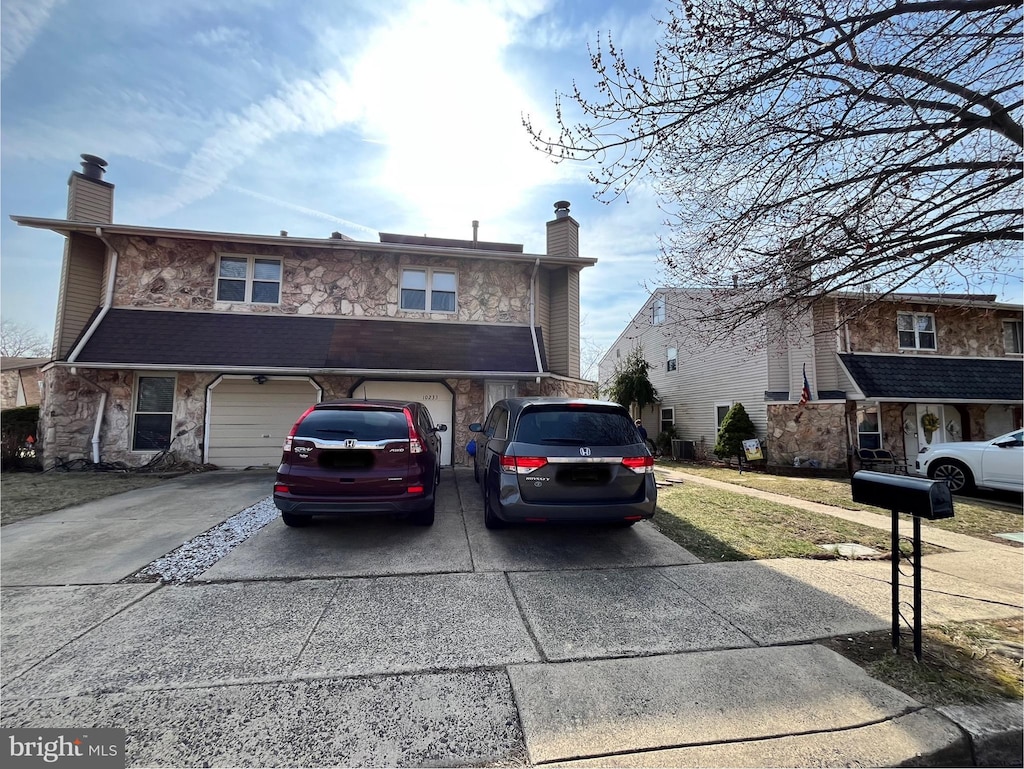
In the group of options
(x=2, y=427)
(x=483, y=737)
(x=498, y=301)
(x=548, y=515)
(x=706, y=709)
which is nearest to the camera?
(x=483, y=737)

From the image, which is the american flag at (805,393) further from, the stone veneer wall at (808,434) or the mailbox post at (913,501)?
the mailbox post at (913,501)

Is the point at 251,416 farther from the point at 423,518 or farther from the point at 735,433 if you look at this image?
the point at 735,433

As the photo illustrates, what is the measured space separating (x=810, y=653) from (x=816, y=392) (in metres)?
13.1

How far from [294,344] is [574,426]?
26.5ft

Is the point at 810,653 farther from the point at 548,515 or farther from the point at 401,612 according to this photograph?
the point at 401,612

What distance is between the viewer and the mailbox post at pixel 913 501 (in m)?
2.69

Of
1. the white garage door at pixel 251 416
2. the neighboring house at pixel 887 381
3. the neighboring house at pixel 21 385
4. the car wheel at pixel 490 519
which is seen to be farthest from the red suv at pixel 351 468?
the neighboring house at pixel 21 385

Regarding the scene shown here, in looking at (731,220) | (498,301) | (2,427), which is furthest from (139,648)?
(2,427)

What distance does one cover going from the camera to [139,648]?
2.88m

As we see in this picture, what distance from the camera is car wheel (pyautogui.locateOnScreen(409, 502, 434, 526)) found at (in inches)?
212

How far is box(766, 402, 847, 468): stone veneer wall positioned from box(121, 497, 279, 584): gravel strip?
549 inches

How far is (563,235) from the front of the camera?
11922 millimetres

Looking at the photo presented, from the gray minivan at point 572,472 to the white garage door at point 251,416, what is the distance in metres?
7.69

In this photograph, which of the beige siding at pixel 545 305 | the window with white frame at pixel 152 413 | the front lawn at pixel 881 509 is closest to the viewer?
the front lawn at pixel 881 509
